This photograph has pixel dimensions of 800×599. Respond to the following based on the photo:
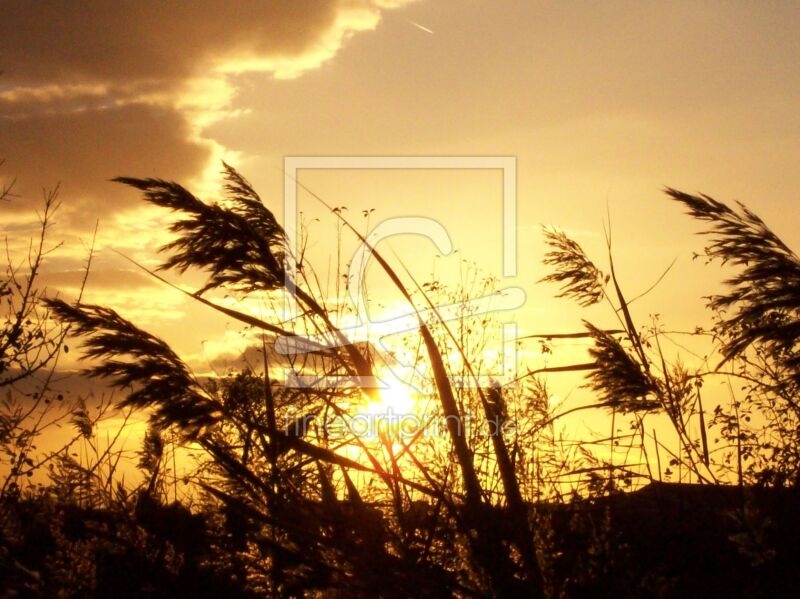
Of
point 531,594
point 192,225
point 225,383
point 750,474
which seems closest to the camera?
point 531,594

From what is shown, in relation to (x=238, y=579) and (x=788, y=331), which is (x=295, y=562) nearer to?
(x=238, y=579)

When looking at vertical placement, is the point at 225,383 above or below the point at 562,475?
above

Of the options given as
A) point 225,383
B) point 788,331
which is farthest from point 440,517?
point 225,383

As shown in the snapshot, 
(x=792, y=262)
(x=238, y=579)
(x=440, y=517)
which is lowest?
(x=238, y=579)

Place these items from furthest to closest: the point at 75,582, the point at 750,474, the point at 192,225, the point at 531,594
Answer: the point at 750,474 → the point at 192,225 → the point at 75,582 → the point at 531,594

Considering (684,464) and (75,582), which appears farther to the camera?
(684,464)

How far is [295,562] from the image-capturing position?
2760mm

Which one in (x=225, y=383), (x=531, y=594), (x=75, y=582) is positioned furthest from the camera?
(x=225, y=383)

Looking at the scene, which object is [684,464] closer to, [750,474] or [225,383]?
[750,474]

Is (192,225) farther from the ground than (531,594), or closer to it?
farther from the ground

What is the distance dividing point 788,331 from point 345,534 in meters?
2.23

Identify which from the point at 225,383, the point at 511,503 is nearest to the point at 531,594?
the point at 511,503

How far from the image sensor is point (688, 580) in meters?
3.43

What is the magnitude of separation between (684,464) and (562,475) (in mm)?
730
